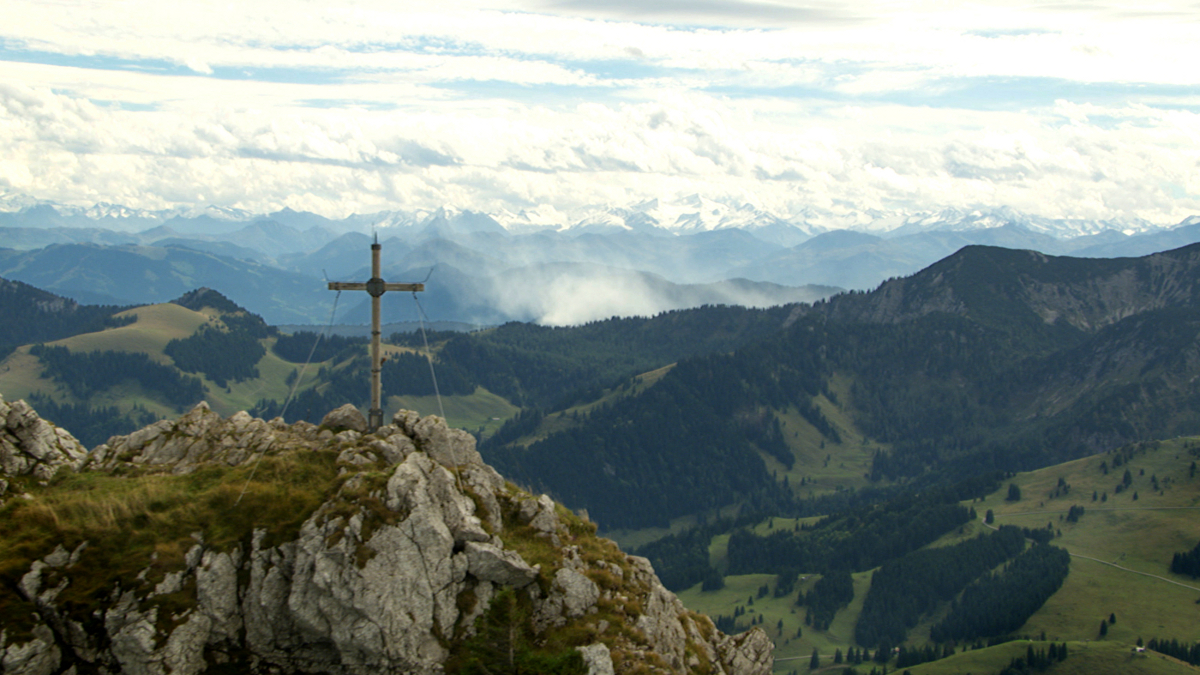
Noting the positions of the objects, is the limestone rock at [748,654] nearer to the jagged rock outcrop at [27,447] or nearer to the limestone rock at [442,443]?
the limestone rock at [442,443]

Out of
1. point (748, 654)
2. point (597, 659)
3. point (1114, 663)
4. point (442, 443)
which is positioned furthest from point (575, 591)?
point (1114, 663)

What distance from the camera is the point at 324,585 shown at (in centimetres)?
3694

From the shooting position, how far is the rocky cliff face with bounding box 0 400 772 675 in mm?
35344

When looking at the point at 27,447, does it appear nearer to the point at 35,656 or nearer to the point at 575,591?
the point at 35,656

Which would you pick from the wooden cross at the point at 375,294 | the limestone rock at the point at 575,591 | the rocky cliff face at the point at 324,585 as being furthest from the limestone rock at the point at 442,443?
the limestone rock at the point at 575,591

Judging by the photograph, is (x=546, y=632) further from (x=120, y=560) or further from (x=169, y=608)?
(x=120, y=560)

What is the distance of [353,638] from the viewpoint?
121 ft

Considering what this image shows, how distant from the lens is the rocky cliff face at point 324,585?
116 feet

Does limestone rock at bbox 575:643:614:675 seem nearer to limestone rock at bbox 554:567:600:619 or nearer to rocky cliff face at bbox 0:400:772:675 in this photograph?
rocky cliff face at bbox 0:400:772:675

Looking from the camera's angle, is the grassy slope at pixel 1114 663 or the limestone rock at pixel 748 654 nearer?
the limestone rock at pixel 748 654

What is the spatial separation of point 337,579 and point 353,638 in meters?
2.56

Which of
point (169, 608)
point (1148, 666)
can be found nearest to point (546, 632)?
point (169, 608)

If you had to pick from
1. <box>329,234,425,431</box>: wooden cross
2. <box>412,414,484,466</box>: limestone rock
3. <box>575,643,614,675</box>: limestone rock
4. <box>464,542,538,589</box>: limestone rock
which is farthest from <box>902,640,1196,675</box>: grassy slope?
<box>464,542,538,589</box>: limestone rock

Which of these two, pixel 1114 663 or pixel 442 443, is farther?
pixel 1114 663
